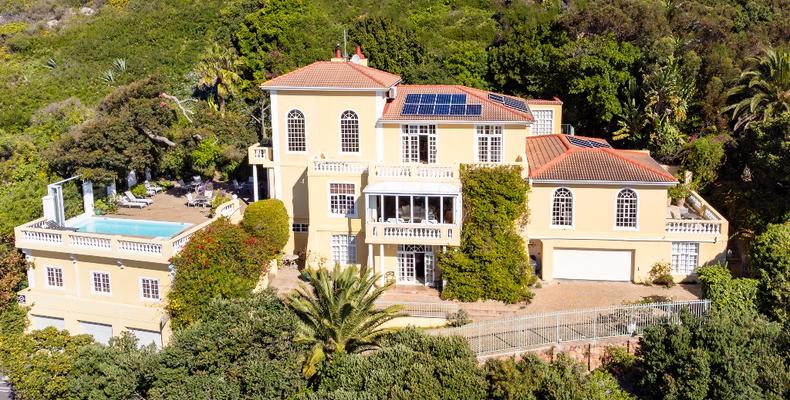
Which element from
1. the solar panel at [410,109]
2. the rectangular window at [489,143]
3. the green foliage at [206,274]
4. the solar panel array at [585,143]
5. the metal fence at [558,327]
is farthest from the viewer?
the solar panel array at [585,143]

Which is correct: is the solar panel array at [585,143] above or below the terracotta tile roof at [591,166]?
above

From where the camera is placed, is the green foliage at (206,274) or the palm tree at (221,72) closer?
the green foliage at (206,274)

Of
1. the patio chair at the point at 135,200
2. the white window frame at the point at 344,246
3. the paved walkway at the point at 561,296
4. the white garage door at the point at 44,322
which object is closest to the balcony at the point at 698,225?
the paved walkway at the point at 561,296

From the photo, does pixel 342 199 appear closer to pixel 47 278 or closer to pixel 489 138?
pixel 489 138

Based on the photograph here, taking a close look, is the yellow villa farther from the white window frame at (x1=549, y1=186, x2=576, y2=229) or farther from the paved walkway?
the paved walkway

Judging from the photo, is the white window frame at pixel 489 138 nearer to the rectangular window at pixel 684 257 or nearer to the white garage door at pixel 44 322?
the rectangular window at pixel 684 257

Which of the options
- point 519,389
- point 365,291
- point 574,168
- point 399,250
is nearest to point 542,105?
point 574,168

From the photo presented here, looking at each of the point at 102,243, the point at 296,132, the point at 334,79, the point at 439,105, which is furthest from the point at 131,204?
the point at 439,105
